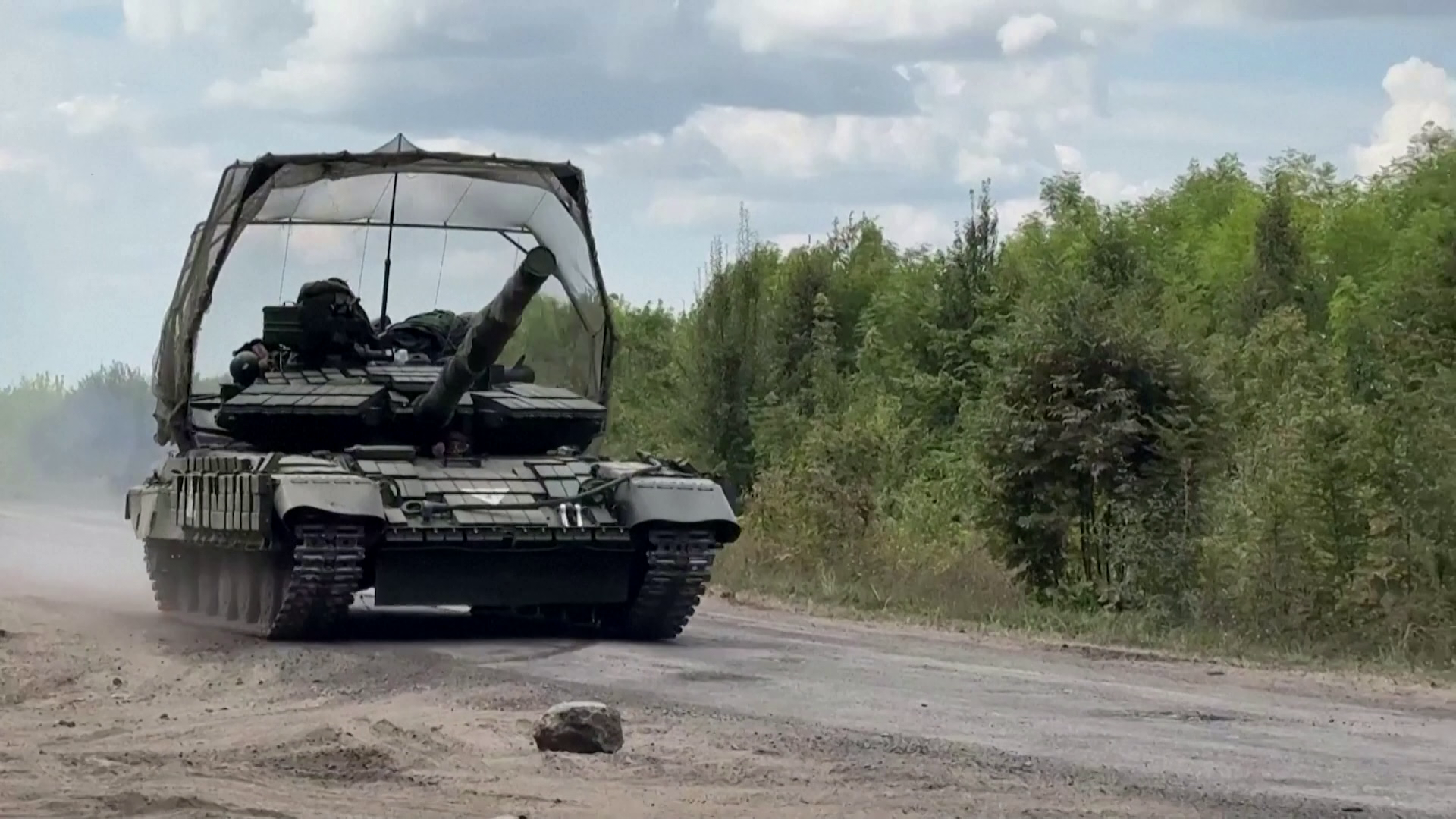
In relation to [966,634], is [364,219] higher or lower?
higher

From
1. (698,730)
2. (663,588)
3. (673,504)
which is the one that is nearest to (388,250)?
(673,504)

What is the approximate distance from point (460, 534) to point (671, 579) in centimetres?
152

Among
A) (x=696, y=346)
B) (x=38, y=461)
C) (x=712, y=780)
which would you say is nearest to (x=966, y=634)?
(x=712, y=780)

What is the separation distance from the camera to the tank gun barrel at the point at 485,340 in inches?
595

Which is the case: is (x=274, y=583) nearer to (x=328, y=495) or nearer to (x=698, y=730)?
(x=328, y=495)

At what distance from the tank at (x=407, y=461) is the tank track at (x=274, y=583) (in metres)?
0.02

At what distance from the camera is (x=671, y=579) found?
15758 mm

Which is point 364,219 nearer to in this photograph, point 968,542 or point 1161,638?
point 1161,638

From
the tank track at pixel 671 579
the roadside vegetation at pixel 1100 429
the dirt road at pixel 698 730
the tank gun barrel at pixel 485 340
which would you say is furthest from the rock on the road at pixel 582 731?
the roadside vegetation at pixel 1100 429

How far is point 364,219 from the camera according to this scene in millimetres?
17812

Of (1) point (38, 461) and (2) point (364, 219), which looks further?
(1) point (38, 461)

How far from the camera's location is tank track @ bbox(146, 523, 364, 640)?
48.6ft

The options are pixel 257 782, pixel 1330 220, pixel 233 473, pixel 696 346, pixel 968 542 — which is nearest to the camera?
pixel 257 782

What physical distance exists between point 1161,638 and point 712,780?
8814 millimetres
